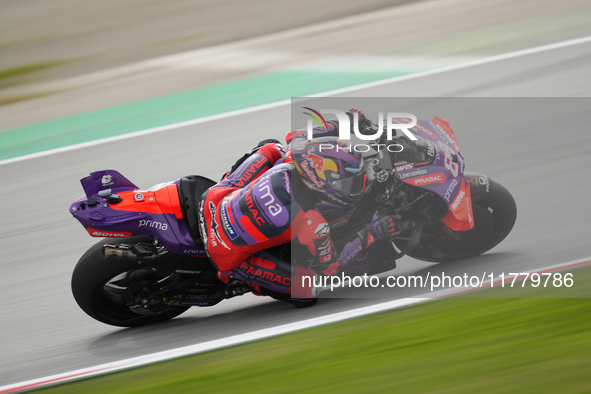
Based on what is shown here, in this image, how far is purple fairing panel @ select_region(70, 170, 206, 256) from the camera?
142 inches

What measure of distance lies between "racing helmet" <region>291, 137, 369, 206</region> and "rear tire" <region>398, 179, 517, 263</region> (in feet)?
2.19

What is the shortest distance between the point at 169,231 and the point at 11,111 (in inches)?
217

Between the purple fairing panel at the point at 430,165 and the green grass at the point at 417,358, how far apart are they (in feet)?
2.37

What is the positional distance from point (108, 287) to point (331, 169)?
1722 mm

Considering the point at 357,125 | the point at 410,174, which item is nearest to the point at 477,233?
the point at 410,174

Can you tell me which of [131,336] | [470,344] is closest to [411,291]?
[470,344]

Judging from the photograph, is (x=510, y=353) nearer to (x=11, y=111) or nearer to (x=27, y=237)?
(x=27, y=237)

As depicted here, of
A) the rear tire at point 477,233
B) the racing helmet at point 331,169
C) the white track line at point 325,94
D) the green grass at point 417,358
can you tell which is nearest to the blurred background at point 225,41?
the white track line at point 325,94

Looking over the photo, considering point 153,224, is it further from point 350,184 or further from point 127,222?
point 350,184

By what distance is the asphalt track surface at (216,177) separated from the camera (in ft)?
13.0

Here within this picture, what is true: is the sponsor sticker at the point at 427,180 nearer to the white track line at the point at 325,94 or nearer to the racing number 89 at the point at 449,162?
the racing number 89 at the point at 449,162

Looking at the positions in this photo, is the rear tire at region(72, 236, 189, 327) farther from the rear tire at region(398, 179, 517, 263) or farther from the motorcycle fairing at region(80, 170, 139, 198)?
the rear tire at region(398, 179, 517, 263)

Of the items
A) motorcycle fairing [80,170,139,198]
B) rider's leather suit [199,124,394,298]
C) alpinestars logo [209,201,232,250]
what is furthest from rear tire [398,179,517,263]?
motorcycle fairing [80,170,139,198]

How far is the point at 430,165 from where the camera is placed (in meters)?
3.40
